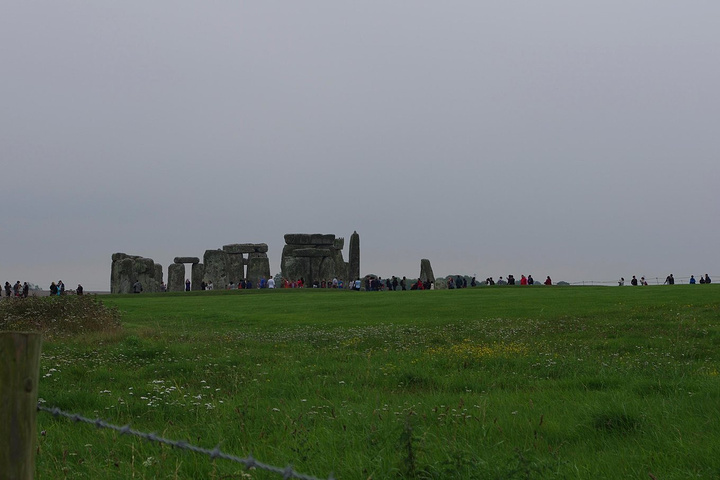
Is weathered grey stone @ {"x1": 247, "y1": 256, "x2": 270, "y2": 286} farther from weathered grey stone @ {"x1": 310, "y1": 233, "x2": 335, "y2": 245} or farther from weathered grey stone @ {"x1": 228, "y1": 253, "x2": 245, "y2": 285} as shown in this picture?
weathered grey stone @ {"x1": 310, "y1": 233, "x2": 335, "y2": 245}

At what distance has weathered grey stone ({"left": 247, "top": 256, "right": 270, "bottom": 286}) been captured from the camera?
60312 millimetres

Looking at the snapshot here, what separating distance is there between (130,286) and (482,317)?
42.5 meters

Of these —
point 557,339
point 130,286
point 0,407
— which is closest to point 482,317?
point 557,339

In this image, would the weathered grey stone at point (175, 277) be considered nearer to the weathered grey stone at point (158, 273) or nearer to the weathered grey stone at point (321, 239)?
the weathered grey stone at point (158, 273)

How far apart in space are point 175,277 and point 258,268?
824cm

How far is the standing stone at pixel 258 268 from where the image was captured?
198 feet

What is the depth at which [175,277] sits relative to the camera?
2447 inches

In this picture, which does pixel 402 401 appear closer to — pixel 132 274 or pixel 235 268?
pixel 132 274

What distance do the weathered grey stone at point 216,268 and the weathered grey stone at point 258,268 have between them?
2.17 m

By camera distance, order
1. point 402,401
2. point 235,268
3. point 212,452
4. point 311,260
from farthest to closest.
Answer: point 235,268 < point 311,260 < point 402,401 < point 212,452

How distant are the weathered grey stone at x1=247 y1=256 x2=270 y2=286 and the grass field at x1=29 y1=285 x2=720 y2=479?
43.5 metres

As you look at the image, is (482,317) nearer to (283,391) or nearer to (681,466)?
(283,391)

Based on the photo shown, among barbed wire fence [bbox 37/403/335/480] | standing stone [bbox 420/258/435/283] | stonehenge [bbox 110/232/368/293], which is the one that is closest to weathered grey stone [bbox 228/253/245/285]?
stonehenge [bbox 110/232/368/293]

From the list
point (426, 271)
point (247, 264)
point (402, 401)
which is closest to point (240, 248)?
point (247, 264)
